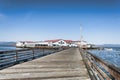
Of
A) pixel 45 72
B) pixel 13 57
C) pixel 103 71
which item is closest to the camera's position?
pixel 103 71

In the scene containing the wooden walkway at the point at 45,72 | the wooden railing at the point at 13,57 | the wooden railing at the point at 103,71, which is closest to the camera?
the wooden railing at the point at 103,71

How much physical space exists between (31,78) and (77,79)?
69.6 inches

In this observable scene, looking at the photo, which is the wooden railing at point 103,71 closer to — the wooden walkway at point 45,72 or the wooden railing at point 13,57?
the wooden walkway at point 45,72

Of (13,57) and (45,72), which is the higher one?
(13,57)

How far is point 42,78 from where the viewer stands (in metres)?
7.40

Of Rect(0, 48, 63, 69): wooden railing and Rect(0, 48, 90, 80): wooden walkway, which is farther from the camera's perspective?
Rect(0, 48, 63, 69): wooden railing

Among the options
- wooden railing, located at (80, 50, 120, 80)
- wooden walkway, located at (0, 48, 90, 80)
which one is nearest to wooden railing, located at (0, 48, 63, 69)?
wooden walkway, located at (0, 48, 90, 80)

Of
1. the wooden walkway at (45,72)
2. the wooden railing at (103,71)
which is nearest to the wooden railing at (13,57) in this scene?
the wooden walkway at (45,72)

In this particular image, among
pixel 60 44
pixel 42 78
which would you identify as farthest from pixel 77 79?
pixel 60 44

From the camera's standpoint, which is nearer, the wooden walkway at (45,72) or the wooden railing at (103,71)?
the wooden railing at (103,71)

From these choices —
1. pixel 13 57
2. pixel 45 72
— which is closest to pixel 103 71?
pixel 45 72

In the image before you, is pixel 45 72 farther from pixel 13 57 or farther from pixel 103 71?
pixel 13 57

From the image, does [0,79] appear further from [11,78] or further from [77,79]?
[77,79]

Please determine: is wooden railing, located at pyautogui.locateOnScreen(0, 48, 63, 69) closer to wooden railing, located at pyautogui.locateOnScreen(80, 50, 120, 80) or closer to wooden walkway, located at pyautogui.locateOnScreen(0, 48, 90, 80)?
wooden walkway, located at pyautogui.locateOnScreen(0, 48, 90, 80)
